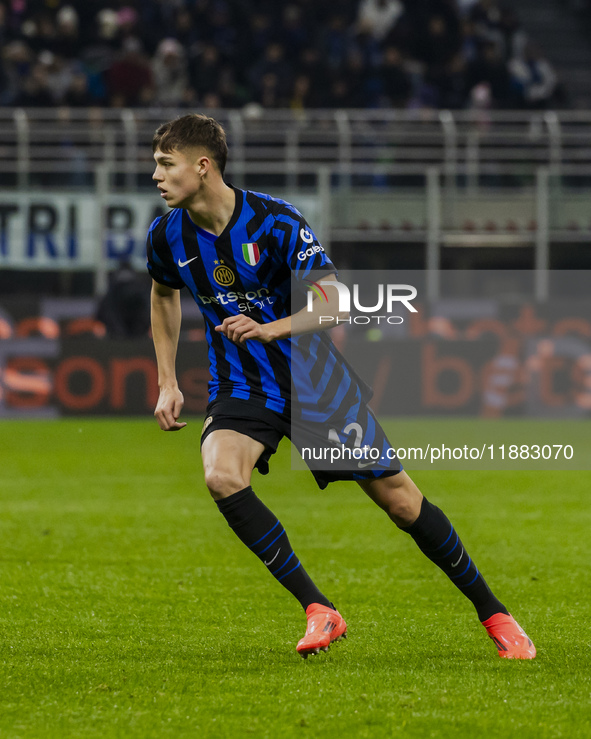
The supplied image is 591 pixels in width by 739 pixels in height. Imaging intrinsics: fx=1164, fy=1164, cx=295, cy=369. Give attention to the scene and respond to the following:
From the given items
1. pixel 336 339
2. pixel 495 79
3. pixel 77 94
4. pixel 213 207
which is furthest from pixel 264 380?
pixel 495 79

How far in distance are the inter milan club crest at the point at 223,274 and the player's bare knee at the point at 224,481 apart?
70 centimetres

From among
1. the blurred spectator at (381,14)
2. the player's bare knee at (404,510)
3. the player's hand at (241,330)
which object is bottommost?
the player's bare knee at (404,510)

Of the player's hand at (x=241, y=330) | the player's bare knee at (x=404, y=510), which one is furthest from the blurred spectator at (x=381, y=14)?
the player's hand at (x=241, y=330)

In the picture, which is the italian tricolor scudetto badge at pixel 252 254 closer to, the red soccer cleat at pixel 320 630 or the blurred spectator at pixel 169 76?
the red soccer cleat at pixel 320 630

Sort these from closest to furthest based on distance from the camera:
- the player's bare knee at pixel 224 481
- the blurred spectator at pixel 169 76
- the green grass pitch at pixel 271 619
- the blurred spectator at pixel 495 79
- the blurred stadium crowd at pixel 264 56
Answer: the green grass pitch at pixel 271 619
the player's bare knee at pixel 224 481
the blurred stadium crowd at pixel 264 56
the blurred spectator at pixel 169 76
the blurred spectator at pixel 495 79

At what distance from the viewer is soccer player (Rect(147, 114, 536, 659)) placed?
419 cm

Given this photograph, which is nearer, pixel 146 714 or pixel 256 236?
pixel 146 714

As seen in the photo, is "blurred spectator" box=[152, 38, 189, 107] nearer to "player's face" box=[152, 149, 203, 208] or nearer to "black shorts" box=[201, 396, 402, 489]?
"player's face" box=[152, 149, 203, 208]

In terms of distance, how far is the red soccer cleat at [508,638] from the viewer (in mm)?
4277

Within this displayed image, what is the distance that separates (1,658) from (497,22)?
18.4m

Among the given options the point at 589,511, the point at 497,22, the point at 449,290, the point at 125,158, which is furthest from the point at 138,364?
the point at 497,22

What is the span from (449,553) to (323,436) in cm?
65

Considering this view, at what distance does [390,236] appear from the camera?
16406mm

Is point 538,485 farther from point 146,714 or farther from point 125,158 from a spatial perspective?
point 125,158
